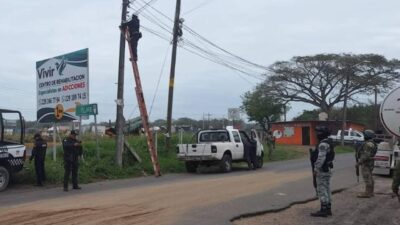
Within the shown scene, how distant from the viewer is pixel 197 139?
24016 millimetres

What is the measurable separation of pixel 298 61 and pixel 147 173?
139ft

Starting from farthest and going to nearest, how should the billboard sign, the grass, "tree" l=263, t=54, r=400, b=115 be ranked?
"tree" l=263, t=54, r=400, b=115 < the billboard sign < the grass

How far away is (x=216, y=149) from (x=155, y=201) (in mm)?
9969

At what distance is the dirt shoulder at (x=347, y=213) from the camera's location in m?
9.99

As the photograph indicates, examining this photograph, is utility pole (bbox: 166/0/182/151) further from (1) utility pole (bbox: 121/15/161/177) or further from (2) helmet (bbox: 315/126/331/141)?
(2) helmet (bbox: 315/126/331/141)

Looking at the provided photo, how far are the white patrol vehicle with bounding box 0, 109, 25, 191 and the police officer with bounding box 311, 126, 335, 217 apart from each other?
905cm

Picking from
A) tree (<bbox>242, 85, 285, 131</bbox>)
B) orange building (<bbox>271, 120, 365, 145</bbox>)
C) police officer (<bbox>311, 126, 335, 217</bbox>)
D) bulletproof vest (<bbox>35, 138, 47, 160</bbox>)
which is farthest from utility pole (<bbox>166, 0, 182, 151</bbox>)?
tree (<bbox>242, 85, 285, 131</bbox>)

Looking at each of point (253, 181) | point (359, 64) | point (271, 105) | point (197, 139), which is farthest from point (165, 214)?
point (271, 105)

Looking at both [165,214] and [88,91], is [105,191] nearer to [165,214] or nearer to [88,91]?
[165,214]

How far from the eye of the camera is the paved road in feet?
32.7

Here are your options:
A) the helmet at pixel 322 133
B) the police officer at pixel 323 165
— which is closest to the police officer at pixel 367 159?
the police officer at pixel 323 165

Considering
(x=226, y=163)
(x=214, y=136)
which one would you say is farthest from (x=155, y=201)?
(x=214, y=136)

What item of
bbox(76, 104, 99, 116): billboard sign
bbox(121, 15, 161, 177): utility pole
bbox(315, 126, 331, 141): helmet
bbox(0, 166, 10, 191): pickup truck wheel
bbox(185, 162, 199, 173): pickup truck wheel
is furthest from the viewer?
bbox(185, 162, 199, 173): pickup truck wheel

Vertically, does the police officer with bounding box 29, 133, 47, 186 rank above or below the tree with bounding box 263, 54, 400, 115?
below
